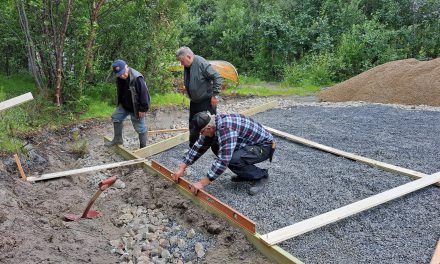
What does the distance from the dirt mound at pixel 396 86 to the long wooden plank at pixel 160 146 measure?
5.43 meters

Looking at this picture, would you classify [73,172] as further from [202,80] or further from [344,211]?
[344,211]

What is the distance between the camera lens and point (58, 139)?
7.16 metres

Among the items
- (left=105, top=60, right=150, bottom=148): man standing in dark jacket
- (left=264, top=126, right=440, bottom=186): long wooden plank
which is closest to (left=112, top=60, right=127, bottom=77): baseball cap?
(left=105, top=60, right=150, bottom=148): man standing in dark jacket

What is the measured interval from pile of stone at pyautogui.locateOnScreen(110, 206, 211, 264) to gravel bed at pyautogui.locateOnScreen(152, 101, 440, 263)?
628 mm

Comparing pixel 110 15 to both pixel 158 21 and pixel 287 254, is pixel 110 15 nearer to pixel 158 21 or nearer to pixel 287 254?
pixel 158 21

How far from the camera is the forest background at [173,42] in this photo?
8219mm

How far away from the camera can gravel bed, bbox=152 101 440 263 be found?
3572 mm

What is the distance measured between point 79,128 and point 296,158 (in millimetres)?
4374

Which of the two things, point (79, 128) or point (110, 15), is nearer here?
point (79, 128)

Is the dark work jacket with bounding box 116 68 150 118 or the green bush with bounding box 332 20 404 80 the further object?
the green bush with bounding box 332 20 404 80

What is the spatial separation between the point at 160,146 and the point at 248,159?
229cm

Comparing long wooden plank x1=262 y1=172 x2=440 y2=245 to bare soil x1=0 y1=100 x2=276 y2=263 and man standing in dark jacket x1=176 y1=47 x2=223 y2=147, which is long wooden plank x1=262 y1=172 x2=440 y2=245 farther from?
man standing in dark jacket x1=176 y1=47 x2=223 y2=147

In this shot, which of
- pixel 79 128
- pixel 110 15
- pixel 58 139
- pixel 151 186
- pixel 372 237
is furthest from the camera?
pixel 110 15

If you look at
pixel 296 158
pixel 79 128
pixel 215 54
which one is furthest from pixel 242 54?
pixel 296 158
